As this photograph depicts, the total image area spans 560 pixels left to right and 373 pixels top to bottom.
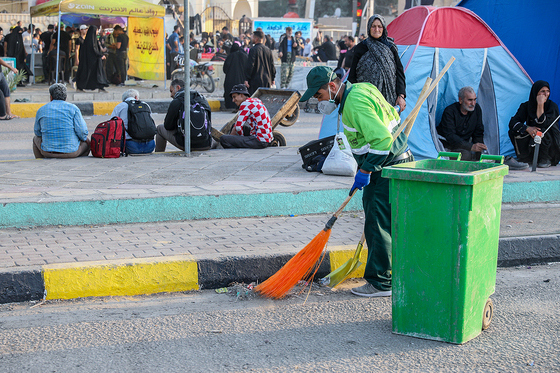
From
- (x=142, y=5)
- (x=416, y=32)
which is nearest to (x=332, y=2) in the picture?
(x=142, y=5)

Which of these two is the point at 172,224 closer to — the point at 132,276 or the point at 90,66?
the point at 132,276

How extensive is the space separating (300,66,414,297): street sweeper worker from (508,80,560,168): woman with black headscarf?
14.3ft

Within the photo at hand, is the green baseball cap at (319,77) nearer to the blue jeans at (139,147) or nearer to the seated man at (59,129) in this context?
the seated man at (59,129)

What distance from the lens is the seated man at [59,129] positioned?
7.23m

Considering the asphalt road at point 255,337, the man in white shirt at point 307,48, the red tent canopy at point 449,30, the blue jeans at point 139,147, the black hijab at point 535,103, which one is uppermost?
the man in white shirt at point 307,48

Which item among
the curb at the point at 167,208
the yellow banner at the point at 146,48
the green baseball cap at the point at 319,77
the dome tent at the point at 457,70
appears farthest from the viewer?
the yellow banner at the point at 146,48

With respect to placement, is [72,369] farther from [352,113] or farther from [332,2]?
[332,2]

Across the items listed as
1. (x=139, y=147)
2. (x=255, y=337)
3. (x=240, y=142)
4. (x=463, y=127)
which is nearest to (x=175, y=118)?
(x=139, y=147)

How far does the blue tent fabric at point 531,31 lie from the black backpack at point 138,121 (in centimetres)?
526

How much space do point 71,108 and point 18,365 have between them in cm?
478

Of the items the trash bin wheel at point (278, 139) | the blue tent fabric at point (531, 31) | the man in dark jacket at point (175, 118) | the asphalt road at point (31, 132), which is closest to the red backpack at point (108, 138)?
the man in dark jacket at point (175, 118)

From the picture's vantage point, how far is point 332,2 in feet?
210

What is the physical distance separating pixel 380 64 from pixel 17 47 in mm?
15522

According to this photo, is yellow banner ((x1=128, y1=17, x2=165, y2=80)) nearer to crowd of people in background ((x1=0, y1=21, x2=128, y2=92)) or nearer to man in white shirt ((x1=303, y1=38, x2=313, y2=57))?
crowd of people in background ((x1=0, y1=21, x2=128, y2=92))
